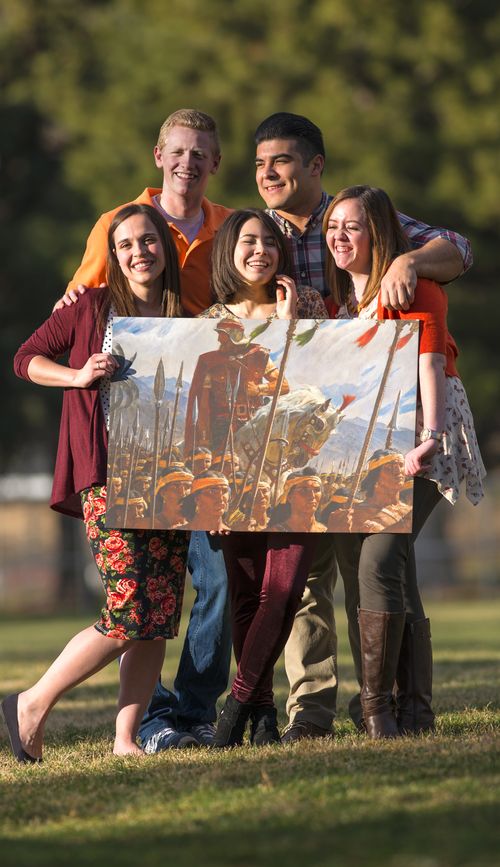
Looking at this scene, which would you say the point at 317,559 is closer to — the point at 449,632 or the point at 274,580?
the point at 274,580

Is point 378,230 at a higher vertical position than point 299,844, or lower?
higher

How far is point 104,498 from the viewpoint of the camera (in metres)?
5.46

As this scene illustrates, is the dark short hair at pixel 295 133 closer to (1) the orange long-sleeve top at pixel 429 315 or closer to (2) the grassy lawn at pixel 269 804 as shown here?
(1) the orange long-sleeve top at pixel 429 315

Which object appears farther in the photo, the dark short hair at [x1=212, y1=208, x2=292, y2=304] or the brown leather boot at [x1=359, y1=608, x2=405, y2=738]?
the dark short hair at [x1=212, y1=208, x2=292, y2=304]

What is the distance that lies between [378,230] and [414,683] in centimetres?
169

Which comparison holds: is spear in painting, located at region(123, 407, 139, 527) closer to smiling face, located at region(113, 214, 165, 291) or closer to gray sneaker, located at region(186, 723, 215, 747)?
smiling face, located at region(113, 214, 165, 291)

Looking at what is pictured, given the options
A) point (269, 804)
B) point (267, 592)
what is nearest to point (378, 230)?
point (267, 592)

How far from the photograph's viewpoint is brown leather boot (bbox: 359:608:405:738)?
5457 mm

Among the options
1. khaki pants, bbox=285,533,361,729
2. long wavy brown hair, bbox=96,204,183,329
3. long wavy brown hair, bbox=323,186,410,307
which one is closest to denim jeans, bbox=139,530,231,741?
khaki pants, bbox=285,533,361,729

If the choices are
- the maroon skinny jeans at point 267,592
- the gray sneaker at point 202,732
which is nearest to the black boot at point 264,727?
the maroon skinny jeans at point 267,592

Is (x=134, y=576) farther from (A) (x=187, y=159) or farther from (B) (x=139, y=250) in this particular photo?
(A) (x=187, y=159)

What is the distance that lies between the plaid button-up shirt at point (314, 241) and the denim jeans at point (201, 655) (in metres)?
1.09

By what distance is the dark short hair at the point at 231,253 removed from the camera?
18.3ft

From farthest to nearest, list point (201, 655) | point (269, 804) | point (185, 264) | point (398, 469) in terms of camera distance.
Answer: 1. point (201, 655)
2. point (185, 264)
3. point (398, 469)
4. point (269, 804)
